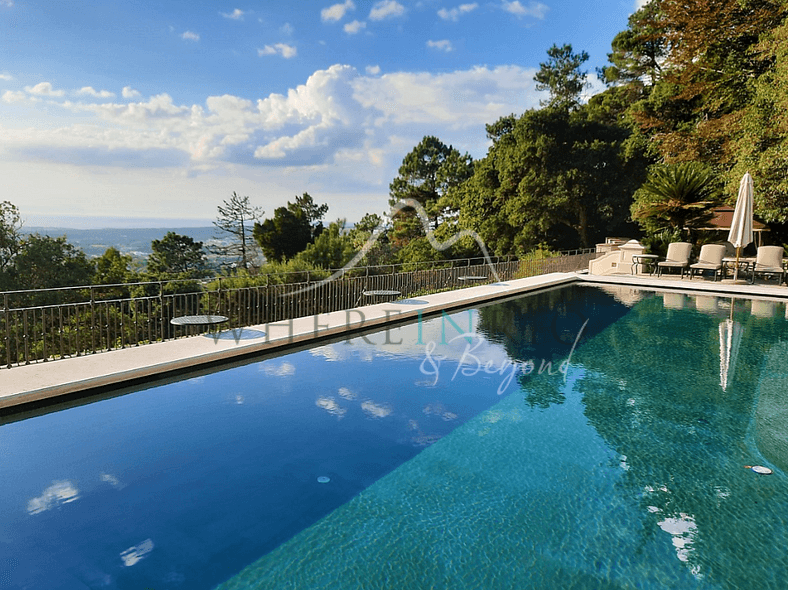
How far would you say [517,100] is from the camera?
45156 millimetres

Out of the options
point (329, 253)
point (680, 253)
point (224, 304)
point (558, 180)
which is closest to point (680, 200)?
point (680, 253)

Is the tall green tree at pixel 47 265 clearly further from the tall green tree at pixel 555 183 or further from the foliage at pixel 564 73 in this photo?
the foliage at pixel 564 73

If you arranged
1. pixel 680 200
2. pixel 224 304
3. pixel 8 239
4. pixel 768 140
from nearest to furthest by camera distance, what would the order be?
pixel 224 304 < pixel 768 140 < pixel 680 200 < pixel 8 239

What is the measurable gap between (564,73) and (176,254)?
45.1 m

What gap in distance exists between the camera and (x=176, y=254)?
59062 mm

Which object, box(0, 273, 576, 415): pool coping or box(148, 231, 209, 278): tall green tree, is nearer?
box(0, 273, 576, 415): pool coping

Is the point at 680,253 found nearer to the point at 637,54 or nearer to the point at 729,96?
the point at 729,96

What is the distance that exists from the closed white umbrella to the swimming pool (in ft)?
27.9

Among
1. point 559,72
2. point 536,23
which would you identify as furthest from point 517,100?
point 536,23

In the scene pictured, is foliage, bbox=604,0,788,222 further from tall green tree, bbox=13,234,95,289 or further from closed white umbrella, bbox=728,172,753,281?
tall green tree, bbox=13,234,95,289

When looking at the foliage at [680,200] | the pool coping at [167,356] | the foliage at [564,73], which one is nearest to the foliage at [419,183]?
the foliage at [564,73]

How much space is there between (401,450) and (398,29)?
1534 inches

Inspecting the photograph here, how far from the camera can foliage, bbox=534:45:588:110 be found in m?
44.3

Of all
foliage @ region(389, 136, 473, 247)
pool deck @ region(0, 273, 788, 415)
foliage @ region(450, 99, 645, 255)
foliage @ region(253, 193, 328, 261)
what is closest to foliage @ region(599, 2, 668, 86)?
foliage @ region(450, 99, 645, 255)
